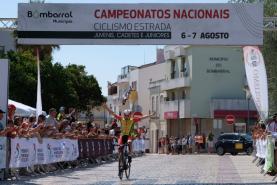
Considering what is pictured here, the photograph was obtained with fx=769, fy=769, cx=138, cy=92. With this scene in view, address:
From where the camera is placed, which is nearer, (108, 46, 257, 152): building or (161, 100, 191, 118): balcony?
(108, 46, 257, 152): building

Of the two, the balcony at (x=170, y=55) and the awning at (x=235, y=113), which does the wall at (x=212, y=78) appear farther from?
Result: the balcony at (x=170, y=55)

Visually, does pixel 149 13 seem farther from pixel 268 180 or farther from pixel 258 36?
pixel 268 180

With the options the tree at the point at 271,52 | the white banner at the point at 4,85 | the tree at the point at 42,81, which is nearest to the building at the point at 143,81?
the tree at the point at 42,81

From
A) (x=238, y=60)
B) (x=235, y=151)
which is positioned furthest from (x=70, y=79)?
(x=238, y=60)

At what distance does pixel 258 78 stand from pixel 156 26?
7.46 m

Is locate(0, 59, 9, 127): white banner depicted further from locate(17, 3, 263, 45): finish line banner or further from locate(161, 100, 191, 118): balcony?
locate(161, 100, 191, 118): balcony

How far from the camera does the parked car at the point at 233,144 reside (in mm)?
58562

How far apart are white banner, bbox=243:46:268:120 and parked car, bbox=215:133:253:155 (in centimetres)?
2870

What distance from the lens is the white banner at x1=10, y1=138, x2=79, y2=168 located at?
21.9 m

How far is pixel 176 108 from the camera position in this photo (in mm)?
81625

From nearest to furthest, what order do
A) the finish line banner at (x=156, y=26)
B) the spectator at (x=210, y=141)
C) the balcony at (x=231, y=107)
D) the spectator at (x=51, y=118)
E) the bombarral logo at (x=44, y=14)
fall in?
the finish line banner at (x=156, y=26) < the bombarral logo at (x=44, y=14) < the spectator at (x=51, y=118) < the spectator at (x=210, y=141) < the balcony at (x=231, y=107)

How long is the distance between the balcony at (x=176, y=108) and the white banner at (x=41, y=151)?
161 ft

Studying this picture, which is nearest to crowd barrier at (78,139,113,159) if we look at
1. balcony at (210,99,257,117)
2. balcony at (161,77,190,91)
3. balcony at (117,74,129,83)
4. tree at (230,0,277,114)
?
tree at (230,0,277,114)

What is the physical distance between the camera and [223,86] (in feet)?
255
